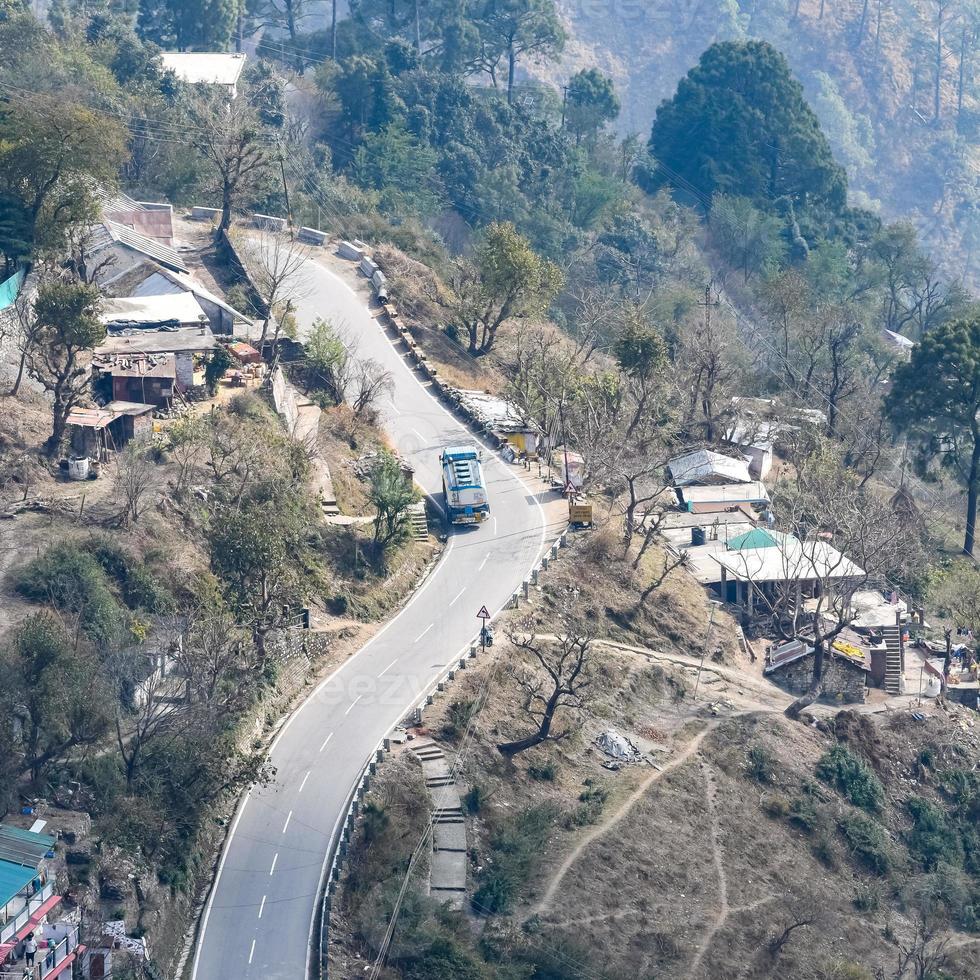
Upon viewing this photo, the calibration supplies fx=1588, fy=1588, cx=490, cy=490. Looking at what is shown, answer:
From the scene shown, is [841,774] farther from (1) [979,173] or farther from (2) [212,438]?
(1) [979,173]

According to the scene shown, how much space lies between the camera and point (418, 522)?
5775 cm

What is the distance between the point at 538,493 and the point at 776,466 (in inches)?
636

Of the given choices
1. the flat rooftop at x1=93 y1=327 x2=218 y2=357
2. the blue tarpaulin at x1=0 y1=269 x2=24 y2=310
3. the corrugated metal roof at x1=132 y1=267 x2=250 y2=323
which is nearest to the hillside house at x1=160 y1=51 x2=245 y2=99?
the corrugated metal roof at x1=132 y1=267 x2=250 y2=323

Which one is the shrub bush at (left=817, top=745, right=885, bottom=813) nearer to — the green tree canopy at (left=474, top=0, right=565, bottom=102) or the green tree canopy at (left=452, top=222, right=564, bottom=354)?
the green tree canopy at (left=452, top=222, right=564, bottom=354)

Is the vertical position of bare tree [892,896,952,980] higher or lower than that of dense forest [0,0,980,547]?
lower

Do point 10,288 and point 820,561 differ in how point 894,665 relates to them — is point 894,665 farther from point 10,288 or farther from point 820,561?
point 10,288

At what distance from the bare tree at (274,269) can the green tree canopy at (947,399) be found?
2824 cm

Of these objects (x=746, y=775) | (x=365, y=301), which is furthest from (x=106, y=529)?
(x=365, y=301)

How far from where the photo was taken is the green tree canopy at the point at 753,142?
4611 inches

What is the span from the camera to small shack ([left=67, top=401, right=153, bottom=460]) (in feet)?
174

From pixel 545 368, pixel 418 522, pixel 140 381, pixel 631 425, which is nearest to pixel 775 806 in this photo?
pixel 418 522

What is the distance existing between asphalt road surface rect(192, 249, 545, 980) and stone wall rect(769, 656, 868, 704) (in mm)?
10029

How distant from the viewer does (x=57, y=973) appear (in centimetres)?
3553

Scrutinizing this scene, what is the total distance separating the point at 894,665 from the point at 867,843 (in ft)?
32.5
